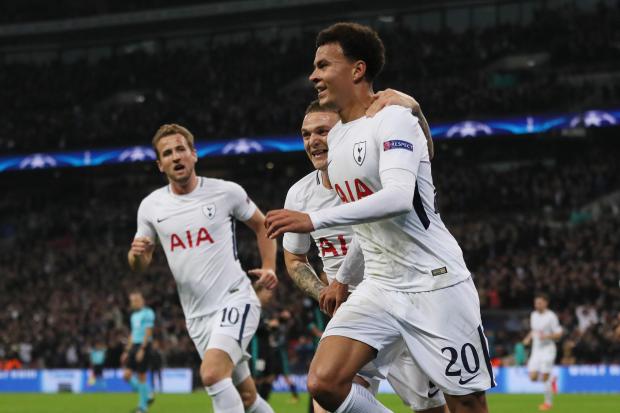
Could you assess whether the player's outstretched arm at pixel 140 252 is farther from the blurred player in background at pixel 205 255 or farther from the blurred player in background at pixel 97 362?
the blurred player in background at pixel 97 362

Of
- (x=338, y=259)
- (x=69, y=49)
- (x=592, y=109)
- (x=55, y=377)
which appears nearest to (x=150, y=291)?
(x=55, y=377)

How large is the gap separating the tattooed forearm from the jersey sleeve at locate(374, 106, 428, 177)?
1994 mm

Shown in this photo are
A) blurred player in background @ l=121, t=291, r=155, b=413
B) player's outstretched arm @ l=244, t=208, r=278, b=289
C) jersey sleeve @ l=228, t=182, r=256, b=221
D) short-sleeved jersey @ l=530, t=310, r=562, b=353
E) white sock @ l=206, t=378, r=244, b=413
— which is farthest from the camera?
short-sleeved jersey @ l=530, t=310, r=562, b=353

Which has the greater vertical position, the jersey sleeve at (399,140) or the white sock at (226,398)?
the jersey sleeve at (399,140)

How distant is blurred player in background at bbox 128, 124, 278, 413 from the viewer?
864cm

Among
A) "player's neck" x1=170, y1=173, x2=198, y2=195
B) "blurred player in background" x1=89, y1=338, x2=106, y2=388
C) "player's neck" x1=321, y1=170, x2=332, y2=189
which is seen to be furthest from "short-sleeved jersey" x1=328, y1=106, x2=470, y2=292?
"blurred player in background" x1=89, y1=338, x2=106, y2=388

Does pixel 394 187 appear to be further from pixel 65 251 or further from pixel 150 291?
pixel 65 251

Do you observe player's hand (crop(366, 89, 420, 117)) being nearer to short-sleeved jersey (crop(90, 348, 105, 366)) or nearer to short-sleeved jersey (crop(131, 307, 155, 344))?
short-sleeved jersey (crop(131, 307, 155, 344))

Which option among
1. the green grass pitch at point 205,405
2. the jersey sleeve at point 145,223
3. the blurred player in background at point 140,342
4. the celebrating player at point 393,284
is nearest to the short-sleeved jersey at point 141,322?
the blurred player in background at point 140,342

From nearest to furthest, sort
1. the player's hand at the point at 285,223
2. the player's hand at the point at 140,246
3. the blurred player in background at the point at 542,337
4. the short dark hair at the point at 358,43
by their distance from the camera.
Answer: the player's hand at the point at 285,223 < the short dark hair at the point at 358,43 < the player's hand at the point at 140,246 < the blurred player in background at the point at 542,337

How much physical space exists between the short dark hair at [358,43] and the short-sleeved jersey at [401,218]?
34cm

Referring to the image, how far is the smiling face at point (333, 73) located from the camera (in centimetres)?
570

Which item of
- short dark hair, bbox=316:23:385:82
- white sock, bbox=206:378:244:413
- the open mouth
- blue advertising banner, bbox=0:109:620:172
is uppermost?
blue advertising banner, bbox=0:109:620:172

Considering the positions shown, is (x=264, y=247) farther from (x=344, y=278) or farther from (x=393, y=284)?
(x=393, y=284)
